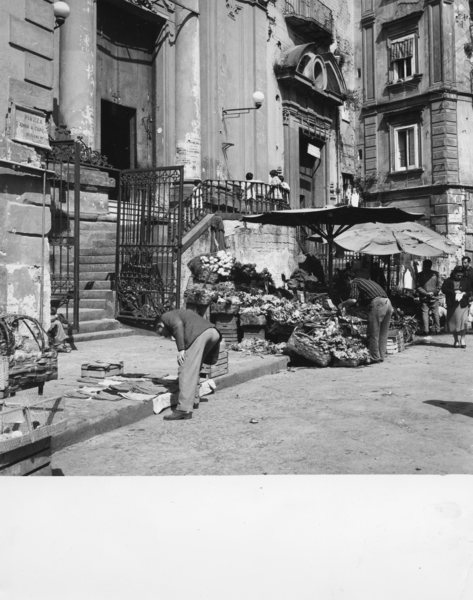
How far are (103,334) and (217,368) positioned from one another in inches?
156

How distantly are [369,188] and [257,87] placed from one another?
33.3 feet

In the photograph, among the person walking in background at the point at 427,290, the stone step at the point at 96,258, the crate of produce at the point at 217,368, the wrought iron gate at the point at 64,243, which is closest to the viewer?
the crate of produce at the point at 217,368

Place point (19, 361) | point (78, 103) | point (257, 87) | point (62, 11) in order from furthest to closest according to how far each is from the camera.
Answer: point (257, 87), point (78, 103), point (62, 11), point (19, 361)

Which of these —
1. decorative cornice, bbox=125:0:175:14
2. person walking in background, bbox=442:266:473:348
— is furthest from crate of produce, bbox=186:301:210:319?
decorative cornice, bbox=125:0:175:14

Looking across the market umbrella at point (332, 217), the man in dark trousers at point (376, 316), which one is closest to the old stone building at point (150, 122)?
the market umbrella at point (332, 217)

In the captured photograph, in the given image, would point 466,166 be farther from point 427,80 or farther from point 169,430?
point 169,430

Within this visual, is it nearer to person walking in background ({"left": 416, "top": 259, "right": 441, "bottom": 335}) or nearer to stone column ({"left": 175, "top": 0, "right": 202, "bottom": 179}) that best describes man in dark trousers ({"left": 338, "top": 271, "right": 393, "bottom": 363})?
person walking in background ({"left": 416, "top": 259, "right": 441, "bottom": 335})

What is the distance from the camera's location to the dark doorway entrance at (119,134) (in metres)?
18.4

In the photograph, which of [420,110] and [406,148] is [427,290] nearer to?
[406,148]

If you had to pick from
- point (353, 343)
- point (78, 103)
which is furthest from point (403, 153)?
point (353, 343)

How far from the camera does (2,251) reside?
892 cm

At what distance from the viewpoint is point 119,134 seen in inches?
747

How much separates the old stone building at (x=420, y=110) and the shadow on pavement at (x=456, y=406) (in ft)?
62.1

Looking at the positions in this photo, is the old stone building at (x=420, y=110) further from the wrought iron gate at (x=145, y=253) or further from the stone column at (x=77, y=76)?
the stone column at (x=77, y=76)
